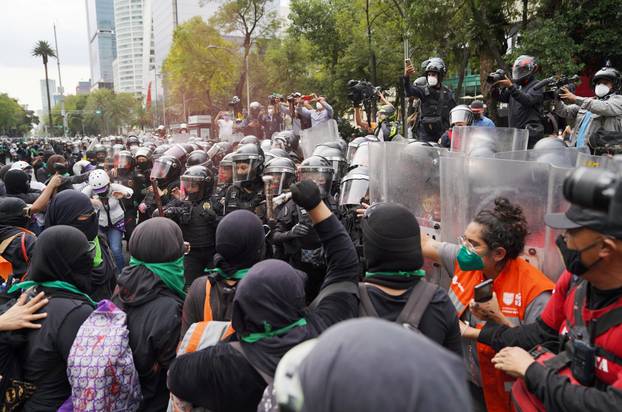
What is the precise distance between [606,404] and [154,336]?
6.66ft

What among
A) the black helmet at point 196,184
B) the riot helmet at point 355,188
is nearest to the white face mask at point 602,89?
the riot helmet at point 355,188

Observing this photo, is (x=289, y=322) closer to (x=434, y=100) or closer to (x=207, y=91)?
(x=434, y=100)

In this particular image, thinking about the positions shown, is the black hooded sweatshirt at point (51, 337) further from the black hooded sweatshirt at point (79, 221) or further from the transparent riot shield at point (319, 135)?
the transparent riot shield at point (319, 135)

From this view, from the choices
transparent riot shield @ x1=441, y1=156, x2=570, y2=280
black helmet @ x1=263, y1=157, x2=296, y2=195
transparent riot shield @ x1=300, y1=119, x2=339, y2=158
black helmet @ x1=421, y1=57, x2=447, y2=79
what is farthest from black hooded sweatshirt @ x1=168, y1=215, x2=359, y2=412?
transparent riot shield @ x1=300, y1=119, x2=339, y2=158

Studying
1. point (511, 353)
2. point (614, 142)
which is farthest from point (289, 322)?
point (614, 142)

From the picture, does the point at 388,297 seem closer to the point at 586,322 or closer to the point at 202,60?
the point at 586,322

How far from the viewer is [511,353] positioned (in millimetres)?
2094

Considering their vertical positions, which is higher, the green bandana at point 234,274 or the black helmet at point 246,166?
the black helmet at point 246,166

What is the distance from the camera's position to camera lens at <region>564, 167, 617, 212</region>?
1.52 metres

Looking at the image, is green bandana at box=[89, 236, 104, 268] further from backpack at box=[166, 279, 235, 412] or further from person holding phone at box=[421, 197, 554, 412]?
person holding phone at box=[421, 197, 554, 412]

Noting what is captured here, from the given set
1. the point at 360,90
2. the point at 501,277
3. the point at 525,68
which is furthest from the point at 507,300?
the point at 360,90

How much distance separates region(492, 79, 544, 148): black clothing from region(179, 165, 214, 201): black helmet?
149 inches

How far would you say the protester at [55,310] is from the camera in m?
2.52

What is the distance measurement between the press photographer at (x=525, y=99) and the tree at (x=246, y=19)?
28334 millimetres
